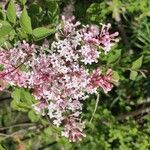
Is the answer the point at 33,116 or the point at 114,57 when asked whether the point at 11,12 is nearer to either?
the point at 114,57

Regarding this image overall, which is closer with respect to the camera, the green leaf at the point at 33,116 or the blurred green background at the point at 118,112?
the green leaf at the point at 33,116

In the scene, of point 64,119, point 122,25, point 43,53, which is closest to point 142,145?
point 122,25

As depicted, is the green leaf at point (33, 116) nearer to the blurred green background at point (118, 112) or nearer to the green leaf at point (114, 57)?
the blurred green background at point (118, 112)

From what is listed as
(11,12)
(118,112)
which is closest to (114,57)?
(11,12)

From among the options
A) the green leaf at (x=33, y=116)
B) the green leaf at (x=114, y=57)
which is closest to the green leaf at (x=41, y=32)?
the green leaf at (x=114, y=57)

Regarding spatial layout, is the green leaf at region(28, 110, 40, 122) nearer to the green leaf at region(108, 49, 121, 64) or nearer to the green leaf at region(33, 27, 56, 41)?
the green leaf at region(108, 49, 121, 64)

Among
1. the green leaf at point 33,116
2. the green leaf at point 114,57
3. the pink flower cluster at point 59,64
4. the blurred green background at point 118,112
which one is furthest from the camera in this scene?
the blurred green background at point 118,112

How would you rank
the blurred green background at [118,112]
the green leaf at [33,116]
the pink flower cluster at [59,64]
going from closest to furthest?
the pink flower cluster at [59,64] → the green leaf at [33,116] → the blurred green background at [118,112]

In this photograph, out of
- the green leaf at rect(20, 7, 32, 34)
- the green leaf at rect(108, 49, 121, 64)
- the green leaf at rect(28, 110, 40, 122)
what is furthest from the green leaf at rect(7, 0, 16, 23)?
the green leaf at rect(28, 110, 40, 122)

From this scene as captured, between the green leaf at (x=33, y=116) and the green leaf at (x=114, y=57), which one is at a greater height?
the green leaf at (x=114, y=57)

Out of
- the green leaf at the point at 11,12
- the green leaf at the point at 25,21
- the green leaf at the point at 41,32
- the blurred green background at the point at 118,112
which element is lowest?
the blurred green background at the point at 118,112

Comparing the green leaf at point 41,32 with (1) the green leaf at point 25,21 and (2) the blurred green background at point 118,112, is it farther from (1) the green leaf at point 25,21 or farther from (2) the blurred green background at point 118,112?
(2) the blurred green background at point 118,112
